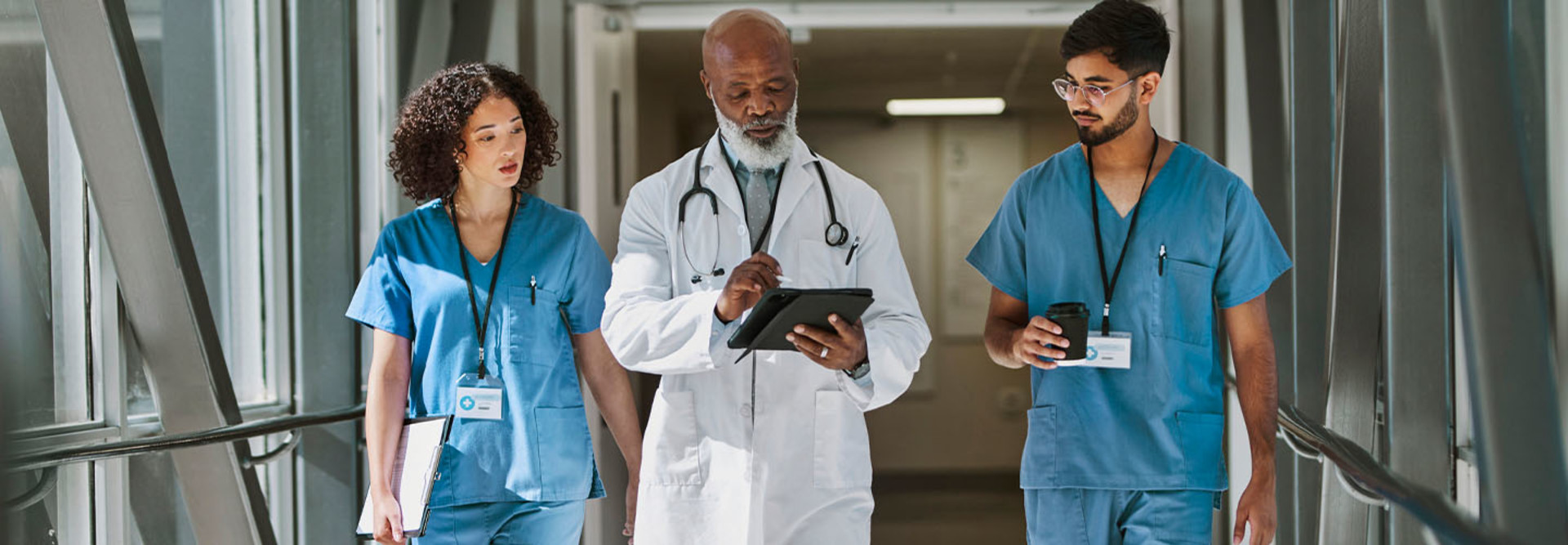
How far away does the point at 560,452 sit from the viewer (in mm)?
2443

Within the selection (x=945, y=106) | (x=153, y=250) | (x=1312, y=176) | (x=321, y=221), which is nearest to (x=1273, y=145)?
(x=1312, y=176)

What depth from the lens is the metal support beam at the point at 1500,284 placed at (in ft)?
5.11

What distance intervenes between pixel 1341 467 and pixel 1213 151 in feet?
4.46

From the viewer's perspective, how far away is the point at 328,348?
3.62 m

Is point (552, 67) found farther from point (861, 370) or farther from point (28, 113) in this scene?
point (861, 370)

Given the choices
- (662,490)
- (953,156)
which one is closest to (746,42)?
(662,490)

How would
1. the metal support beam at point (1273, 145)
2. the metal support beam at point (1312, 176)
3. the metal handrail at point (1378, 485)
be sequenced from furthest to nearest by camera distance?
the metal support beam at point (1273, 145) < the metal support beam at point (1312, 176) < the metal handrail at point (1378, 485)

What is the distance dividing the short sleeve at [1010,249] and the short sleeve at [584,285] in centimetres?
73

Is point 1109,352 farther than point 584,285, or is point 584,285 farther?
point 584,285

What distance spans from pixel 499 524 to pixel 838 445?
0.66 meters

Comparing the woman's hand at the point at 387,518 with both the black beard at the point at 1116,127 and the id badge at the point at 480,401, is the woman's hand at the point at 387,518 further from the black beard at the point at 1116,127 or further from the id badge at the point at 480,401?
the black beard at the point at 1116,127

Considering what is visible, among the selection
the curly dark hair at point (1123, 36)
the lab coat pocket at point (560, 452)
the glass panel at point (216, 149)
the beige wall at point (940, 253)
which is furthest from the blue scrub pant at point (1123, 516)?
the beige wall at point (940, 253)

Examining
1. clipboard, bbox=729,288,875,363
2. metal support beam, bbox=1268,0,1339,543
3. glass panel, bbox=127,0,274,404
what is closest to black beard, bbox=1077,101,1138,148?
clipboard, bbox=729,288,875,363

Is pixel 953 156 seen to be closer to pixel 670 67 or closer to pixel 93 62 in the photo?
→ pixel 670 67
